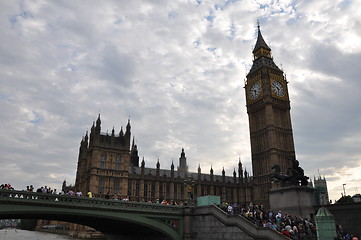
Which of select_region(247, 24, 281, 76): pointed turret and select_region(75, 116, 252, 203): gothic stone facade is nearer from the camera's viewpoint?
select_region(75, 116, 252, 203): gothic stone facade

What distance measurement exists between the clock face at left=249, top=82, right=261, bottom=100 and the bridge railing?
60.9 metres

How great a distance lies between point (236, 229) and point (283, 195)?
6109 millimetres

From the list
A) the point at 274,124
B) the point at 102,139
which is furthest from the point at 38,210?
the point at 274,124

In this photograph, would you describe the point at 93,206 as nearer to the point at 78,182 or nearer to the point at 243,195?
the point at 78,182

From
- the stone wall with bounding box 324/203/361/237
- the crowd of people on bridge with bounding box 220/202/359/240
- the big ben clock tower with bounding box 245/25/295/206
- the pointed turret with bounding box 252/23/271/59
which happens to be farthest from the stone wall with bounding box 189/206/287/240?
the pointed turret with bounding box 252/23/271/59

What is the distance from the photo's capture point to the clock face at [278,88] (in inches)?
3428

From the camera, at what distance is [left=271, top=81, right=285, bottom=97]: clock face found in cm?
8706

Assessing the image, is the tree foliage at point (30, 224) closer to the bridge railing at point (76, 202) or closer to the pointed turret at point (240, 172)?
the pointed turret at point (240, 172)

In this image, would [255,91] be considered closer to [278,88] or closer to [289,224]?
[278,88]

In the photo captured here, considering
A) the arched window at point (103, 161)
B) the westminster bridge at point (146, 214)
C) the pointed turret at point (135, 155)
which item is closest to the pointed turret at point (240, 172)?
the pointed turret at point (135, 155)

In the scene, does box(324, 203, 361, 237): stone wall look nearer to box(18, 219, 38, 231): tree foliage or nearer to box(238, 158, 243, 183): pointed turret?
box(238, 158, 243, 183): pointed turret

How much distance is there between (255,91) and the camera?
8919 centimetres

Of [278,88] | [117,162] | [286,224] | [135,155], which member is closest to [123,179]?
[117,162]

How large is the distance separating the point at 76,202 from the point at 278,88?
239 feet
